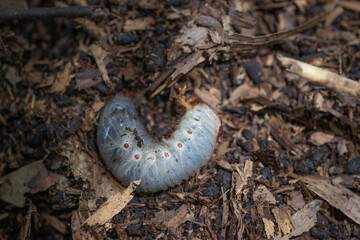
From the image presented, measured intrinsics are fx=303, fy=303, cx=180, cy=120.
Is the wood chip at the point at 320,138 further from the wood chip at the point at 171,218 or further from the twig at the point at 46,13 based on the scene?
the twig at the point at 46,13

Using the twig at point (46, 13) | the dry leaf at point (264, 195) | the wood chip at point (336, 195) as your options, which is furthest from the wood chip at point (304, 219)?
the twig at point (46, 13)

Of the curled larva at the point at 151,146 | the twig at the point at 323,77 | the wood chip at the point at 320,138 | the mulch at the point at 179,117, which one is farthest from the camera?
the wood chip at the point at 320,138

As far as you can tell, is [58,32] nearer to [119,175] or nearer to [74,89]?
[74,89]

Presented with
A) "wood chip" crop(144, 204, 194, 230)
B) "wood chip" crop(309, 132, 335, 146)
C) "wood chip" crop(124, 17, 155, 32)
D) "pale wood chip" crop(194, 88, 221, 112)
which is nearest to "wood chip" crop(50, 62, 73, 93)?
"wood chip" crop(124, 17, 155, 32)

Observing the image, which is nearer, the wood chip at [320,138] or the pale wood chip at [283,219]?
the pale wood chip at [283,219]

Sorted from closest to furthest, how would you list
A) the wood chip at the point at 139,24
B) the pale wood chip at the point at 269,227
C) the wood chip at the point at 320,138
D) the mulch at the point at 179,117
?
the pale wood chip at the point at 269,227 → the mulch at the point at 179,117 → the wood chip at the point at 320,138 → the wood chip at the point at 139,24
